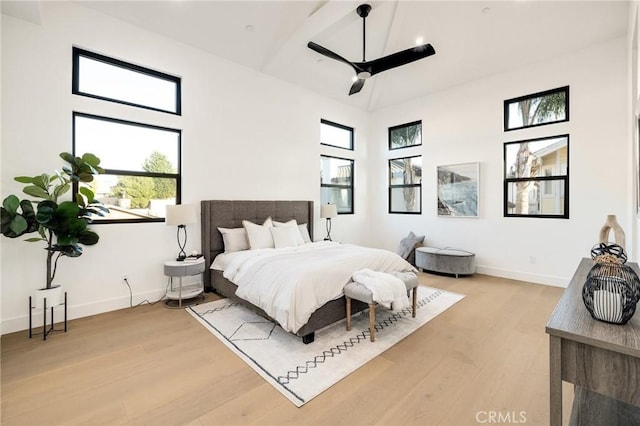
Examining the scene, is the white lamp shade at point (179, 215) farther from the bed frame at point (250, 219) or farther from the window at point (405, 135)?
the window at point (405, 135)

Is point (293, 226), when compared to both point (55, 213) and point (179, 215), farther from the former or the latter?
A: point (55, 213)

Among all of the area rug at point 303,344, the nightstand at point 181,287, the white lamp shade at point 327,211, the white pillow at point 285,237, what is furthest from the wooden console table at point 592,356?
the white lamp shade at point 327,211

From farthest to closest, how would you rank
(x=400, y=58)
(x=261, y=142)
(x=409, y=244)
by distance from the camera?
(x=409, y=244) < (x=261, y=142) < (x=400, y=58)

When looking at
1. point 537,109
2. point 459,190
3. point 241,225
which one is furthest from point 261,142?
point 537,109

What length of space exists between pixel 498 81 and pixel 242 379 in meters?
6.04

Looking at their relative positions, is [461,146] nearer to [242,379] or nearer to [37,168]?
[242,379]

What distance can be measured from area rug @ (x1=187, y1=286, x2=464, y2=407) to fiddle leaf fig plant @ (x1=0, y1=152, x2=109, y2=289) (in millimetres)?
1490

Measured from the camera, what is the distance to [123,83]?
3.62 metres

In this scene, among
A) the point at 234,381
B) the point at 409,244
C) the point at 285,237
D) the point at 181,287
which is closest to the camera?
the point at 234,381

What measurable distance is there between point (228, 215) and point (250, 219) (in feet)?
1.34

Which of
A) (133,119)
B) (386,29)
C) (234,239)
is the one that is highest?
(386,29)

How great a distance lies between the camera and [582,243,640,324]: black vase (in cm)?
108

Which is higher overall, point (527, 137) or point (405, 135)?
point (405, 135)

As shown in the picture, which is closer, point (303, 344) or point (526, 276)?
point (303, 344)
